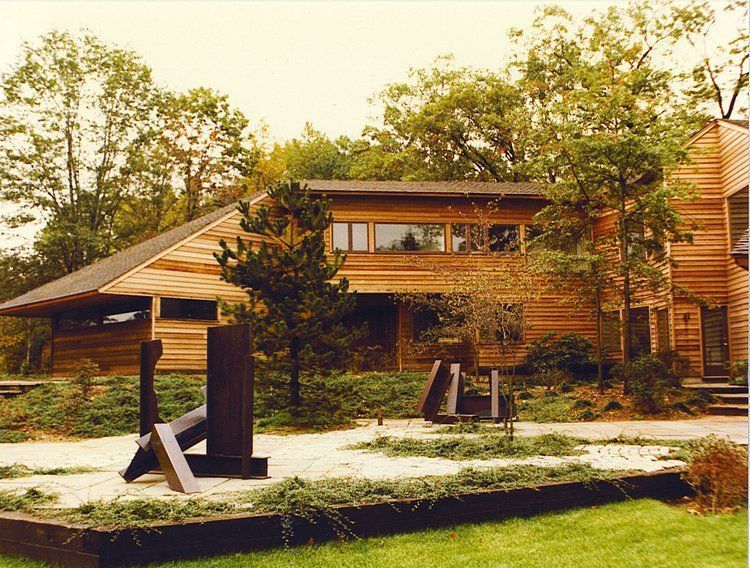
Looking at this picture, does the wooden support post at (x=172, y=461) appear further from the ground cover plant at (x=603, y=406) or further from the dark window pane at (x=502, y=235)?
the dark window pane at (x=502, y=235)

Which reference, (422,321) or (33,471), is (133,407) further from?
(422,321)

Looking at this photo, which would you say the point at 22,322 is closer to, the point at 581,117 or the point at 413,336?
the point at 413,336

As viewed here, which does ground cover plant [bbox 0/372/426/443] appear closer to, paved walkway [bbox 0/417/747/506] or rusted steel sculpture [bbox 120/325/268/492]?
paved walkway [bbox 0/417/747/506]

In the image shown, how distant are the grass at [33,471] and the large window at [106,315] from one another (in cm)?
1295

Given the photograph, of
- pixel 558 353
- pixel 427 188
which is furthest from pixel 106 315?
pixel 558 353

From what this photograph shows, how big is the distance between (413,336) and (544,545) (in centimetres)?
1760

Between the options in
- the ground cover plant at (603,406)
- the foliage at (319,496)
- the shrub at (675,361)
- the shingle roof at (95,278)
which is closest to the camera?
the foliage at (319,496)

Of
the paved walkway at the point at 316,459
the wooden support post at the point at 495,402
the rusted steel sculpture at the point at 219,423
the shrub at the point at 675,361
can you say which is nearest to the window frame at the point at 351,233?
the shrub at the point at 675,361

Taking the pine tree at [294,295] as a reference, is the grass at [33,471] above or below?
below

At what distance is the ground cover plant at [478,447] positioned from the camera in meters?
7.39

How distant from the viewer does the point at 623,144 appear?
14703mm

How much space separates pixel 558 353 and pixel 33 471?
14.9m

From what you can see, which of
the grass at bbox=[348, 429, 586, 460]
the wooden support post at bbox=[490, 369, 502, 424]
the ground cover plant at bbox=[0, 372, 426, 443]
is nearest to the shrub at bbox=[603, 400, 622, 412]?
the wooden support post at bbox=[490, 369, 502, 424]

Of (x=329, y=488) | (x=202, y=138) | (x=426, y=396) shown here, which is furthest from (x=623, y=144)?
(x=202, y=138)
